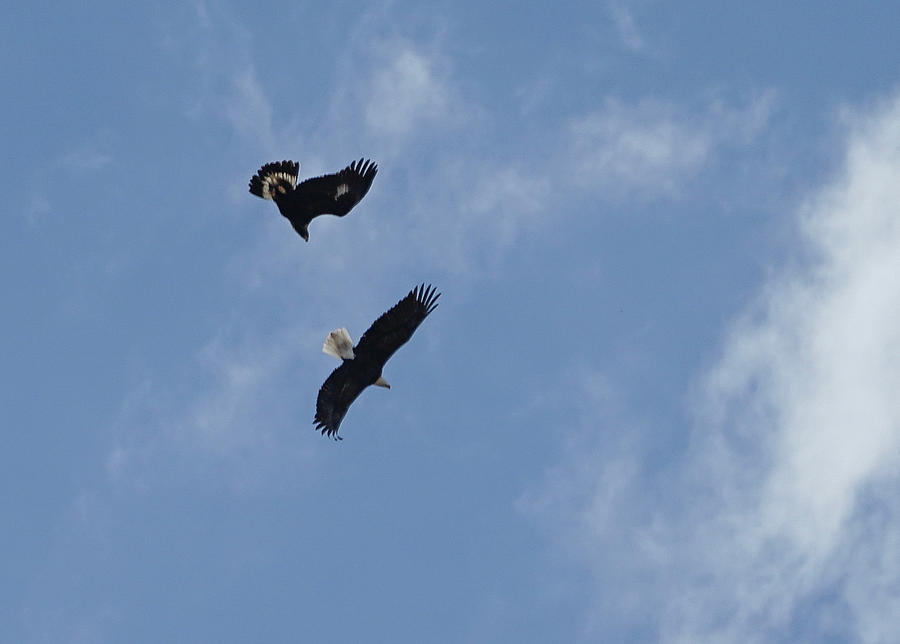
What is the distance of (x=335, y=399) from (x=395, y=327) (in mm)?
2011

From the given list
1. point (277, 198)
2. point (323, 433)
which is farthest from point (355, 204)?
point (323, 433)

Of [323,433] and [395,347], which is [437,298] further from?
[323,433]

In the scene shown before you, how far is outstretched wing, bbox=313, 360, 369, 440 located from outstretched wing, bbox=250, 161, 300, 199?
322 centimetres

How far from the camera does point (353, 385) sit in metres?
30.3

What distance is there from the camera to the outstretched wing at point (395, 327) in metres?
29.0

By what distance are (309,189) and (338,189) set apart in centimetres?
53

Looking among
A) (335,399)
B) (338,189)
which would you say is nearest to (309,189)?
(338,189)

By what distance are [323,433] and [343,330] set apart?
1.93 metres

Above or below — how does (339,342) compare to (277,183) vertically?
below

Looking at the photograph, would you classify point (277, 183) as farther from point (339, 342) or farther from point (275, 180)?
point (339, 342)

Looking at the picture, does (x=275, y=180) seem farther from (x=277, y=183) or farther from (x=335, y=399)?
(x=335, y=399)

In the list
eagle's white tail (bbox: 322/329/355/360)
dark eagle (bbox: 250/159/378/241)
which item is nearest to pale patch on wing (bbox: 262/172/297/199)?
dark eagle (bbox: 250/159/378/241)

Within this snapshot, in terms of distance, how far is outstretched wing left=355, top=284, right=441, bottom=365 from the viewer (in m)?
29.0

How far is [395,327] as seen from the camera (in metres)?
29.2
